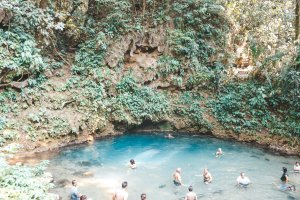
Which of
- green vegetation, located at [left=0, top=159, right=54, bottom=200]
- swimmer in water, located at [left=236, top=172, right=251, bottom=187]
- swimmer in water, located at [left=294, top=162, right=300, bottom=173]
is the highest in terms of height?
green vegetation, located at [left=0, top=159, right=54, bottom=200]

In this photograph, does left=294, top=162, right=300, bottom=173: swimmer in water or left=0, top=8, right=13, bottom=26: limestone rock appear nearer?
left=294, top=162, right=300, bottom=173: swimmer in water

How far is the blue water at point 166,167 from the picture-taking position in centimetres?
1387

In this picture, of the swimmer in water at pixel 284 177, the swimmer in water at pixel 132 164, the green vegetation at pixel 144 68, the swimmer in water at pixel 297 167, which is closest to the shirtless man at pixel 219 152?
the green vegetation at pixel 144 68

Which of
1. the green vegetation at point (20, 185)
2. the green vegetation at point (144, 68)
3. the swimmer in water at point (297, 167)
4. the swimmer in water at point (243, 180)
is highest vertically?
the green vegetation at point (144, 68)

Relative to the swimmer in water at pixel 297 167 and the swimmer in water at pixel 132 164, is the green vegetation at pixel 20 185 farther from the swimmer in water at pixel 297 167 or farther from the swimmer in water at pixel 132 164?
the swimmer in water at pixel 297 167

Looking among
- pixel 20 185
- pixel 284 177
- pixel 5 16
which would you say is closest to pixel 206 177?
pixel 284 177

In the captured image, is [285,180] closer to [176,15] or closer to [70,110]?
[70,110]

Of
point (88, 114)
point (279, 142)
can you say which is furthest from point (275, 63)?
point (88, 114)

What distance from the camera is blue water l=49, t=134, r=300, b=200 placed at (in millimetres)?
13867

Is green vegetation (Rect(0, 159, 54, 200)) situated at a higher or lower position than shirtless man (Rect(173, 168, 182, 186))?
higher

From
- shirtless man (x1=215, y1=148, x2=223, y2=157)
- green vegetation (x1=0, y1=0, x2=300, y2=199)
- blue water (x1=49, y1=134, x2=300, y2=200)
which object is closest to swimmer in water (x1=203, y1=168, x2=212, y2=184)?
blue water (x1=49, y1=134, x2=300, y2=200)

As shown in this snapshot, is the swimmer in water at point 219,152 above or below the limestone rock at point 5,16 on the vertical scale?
below

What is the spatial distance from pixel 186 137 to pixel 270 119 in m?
5.28

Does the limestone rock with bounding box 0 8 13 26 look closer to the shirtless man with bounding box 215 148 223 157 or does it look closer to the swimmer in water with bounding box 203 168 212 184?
the swimmer in water with bounding box 203 168 212 184
